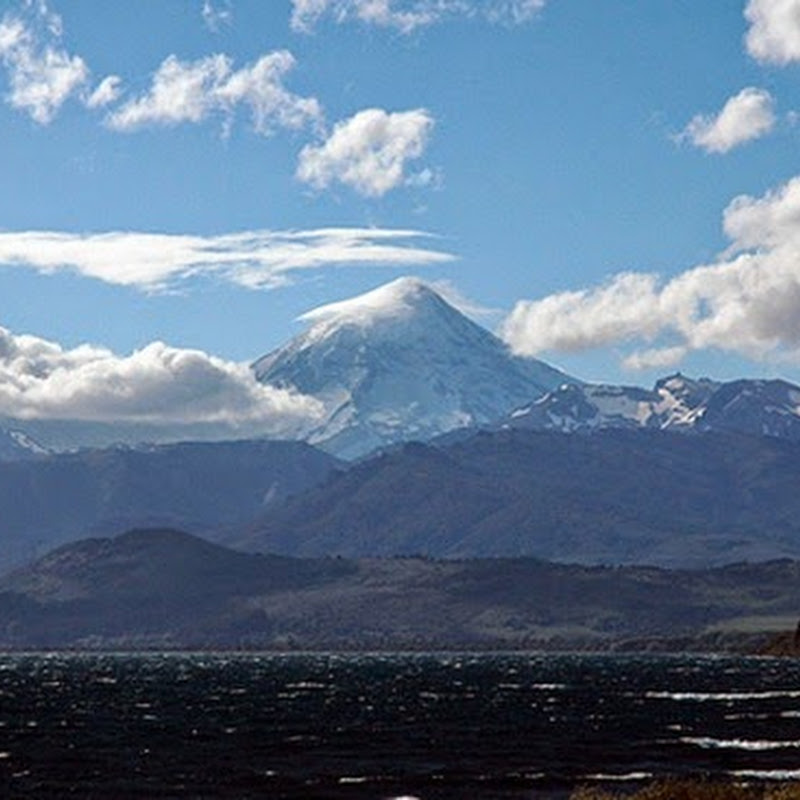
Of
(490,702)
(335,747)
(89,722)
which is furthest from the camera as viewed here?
(490,702)

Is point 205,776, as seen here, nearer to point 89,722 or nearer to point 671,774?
point 671,774

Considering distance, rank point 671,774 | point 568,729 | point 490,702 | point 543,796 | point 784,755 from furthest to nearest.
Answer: point 490,702 < point 568,729 < point 784,755 < point 671,774 < point 543,796

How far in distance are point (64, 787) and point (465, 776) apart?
2433 cm

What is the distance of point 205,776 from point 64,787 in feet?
30.9

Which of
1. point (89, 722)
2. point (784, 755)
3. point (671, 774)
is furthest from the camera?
point (89, 722)

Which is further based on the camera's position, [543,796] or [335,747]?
[335,747]

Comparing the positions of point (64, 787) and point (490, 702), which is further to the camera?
point (490, 702)

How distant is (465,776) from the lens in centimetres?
10150

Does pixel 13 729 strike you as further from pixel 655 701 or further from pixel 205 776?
pixel 655 701

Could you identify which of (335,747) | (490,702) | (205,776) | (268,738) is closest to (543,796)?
(205,776)

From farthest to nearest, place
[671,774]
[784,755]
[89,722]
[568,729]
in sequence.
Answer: [89,722], [568,729], [784,755], [671,774]

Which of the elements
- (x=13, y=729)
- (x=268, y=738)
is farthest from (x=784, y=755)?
(x=13, y=729)

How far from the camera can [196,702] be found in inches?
7544

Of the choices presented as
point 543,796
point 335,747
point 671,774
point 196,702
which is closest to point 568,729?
point 335,747
